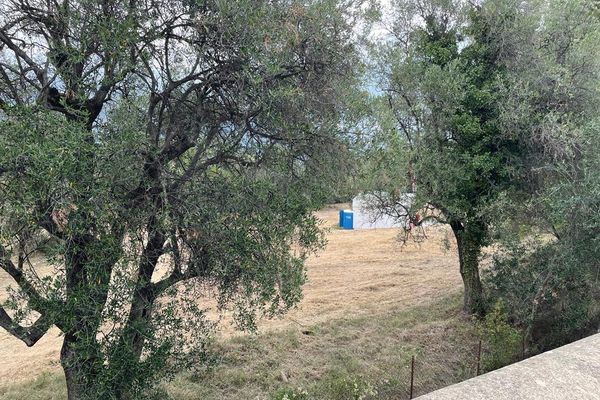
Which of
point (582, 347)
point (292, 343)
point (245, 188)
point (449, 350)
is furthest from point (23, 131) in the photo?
point (449, 350)

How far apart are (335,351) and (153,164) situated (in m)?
6.41

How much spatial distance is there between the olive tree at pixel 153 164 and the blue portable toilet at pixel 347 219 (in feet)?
78.6

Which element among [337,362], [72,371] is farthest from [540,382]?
[337,362]

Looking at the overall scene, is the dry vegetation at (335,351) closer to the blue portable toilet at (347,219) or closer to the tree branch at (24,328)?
the tree branch at (24,328)

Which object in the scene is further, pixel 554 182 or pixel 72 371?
pixel 554 182

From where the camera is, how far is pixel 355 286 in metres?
14.9

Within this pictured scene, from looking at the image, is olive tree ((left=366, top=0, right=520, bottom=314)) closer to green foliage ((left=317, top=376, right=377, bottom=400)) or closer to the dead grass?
the dead grass

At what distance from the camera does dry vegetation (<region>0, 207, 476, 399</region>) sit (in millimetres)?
7785

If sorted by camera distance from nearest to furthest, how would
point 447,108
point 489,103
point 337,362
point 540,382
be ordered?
point 540,382, point 447,108, point 489,103, point 337,362

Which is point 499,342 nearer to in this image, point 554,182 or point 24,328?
point 554,182

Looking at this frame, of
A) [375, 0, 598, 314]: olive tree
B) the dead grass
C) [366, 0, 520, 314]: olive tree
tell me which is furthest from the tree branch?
[366, 0, 520, 314]: olive tree

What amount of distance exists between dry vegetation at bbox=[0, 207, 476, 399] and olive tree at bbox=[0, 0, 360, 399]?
62.9 inches

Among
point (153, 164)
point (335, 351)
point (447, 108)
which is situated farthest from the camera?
point (335, 351)

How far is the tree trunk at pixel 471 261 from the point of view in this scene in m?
10.4
